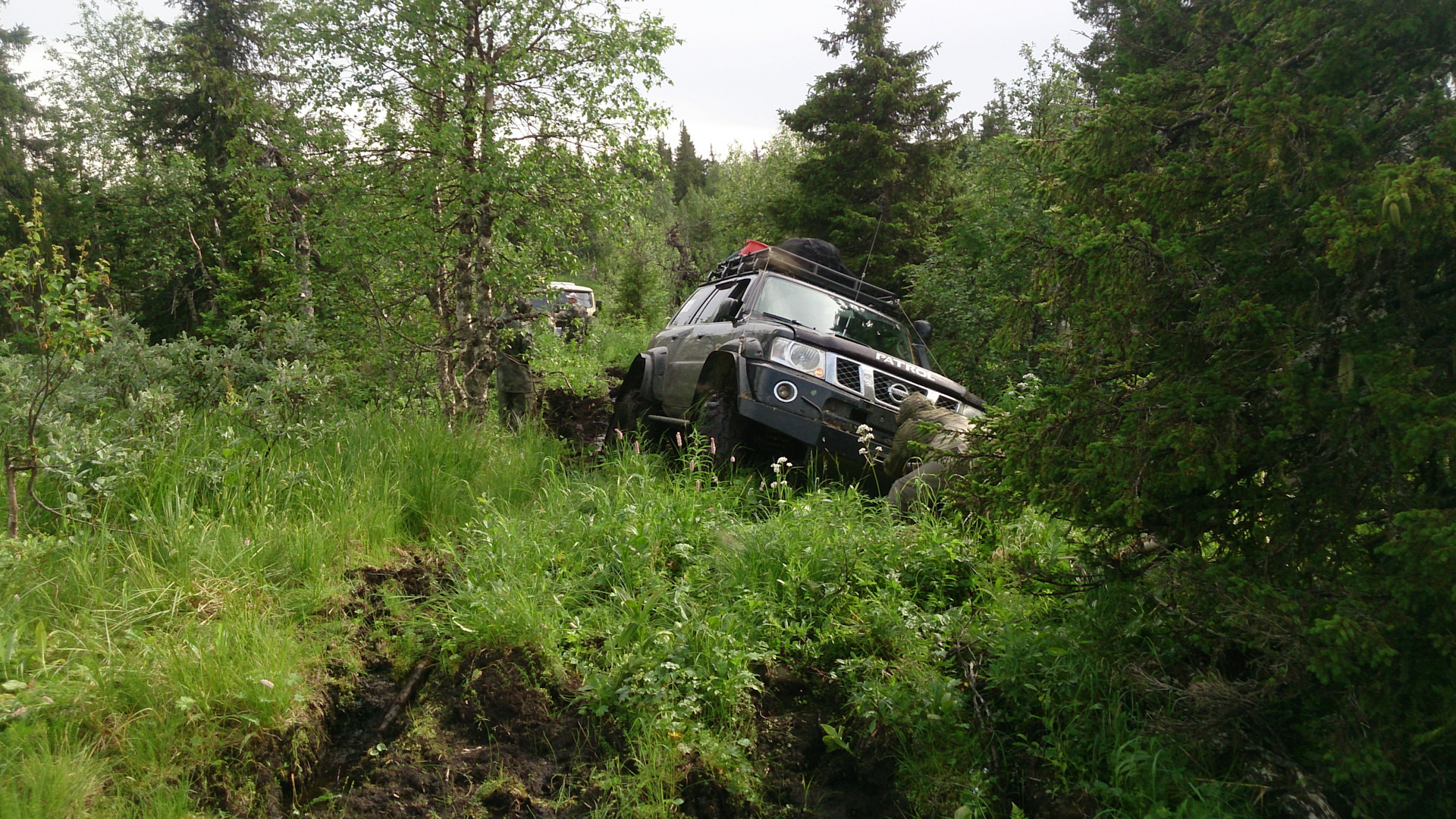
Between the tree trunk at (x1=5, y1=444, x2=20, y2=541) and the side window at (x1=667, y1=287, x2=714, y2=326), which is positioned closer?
the tree trunk at (x1=5, y1=444, x2=20, y2=541)

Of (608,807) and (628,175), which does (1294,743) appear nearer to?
(608,807)

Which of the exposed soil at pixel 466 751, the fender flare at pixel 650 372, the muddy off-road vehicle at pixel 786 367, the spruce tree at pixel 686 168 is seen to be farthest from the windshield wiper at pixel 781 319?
the spruce tree at pixel 686 168

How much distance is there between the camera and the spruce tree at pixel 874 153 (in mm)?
16234

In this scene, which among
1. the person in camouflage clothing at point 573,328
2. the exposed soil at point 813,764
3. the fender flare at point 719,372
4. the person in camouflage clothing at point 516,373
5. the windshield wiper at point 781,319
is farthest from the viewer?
the person in camouflage clothing at point 573,328

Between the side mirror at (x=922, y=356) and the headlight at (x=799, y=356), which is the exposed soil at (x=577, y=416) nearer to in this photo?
the headlight at (x=799, y=356)

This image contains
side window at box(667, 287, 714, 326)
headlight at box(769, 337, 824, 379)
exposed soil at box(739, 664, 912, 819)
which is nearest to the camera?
exposed soil at box(739, 664, 912, 819)

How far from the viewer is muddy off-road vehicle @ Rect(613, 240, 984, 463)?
533 centimetres

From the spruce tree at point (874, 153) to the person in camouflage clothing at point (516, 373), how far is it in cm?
987

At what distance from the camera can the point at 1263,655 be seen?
234cm

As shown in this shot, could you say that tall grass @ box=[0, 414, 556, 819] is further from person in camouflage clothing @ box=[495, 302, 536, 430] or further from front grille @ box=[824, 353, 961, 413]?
front grille @ box=[824, 353, 961, 413]

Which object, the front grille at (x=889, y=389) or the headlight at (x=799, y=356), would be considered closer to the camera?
the headlight at (x=799, y=356)

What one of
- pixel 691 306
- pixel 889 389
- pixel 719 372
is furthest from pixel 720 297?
pixel 889 389

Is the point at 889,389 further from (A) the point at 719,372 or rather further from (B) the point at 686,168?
(B) the point at 686,168

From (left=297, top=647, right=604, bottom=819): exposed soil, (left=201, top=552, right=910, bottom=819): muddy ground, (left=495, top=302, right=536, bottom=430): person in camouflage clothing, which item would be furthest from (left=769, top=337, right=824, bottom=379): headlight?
(left=297, top=647, right=604, bottom=819): exposed soil
